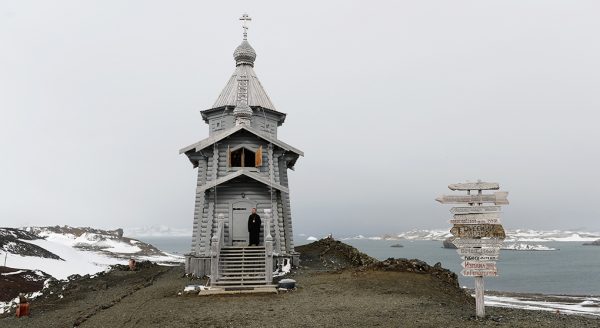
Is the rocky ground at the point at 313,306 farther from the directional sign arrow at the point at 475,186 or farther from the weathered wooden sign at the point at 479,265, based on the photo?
the directional sign arrow at the point at 475,186

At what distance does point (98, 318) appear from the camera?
14398 millimetres

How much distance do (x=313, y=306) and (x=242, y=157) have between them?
12.1 m

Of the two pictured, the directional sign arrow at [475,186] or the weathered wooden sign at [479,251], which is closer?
the weathered wooden sign at [479,251]

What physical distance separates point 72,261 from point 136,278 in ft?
42.9

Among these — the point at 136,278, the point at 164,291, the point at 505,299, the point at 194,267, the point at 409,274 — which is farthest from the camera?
the point at 505,299

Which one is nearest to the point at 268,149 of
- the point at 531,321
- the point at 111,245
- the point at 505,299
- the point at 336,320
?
the point at 336,320

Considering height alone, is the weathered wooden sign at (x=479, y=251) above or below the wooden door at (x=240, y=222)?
below

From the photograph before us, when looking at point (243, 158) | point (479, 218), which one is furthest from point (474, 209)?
point (243, 158)

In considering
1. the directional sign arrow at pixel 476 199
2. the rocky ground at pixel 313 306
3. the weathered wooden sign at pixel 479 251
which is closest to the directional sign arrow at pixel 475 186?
the directional sign arrow at pixel 476 199

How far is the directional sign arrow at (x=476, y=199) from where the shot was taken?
1316 centimetres

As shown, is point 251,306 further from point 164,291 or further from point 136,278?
point 136,278

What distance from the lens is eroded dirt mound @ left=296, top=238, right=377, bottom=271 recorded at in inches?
1057

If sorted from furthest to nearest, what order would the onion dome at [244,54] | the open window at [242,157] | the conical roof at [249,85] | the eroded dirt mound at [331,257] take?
the onion dome at [244,54]
the conical roof at [249,85]
the eroded dirt mound at [331,257]
the open window at [242,157]

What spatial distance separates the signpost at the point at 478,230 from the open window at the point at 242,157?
13018 millimetres
